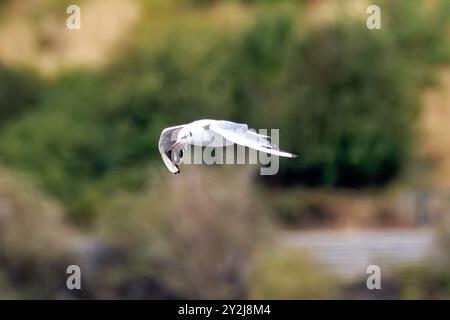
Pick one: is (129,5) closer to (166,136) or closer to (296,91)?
(296,91)

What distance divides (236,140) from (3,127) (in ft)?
61.6

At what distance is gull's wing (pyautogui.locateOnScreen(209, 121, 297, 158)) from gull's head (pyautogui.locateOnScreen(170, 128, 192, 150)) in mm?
150

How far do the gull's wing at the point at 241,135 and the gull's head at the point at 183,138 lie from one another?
0.15m

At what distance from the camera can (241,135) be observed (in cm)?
918

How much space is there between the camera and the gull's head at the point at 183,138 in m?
9.27

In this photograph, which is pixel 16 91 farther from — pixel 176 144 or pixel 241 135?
pixel 241 135

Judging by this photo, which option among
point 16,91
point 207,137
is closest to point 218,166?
point 16,91

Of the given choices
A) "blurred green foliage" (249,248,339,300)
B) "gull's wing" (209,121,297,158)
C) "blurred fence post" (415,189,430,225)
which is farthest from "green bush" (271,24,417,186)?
"gull's wing" (209,121,297,158)

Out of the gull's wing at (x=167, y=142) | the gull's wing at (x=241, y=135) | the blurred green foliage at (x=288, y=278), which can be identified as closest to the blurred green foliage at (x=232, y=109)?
the blurred green foliage at (x=288, y=278)

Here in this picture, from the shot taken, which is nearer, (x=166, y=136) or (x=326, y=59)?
(x=166, y=136)

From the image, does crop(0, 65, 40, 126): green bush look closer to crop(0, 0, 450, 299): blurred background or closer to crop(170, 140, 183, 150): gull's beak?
crop(0, 0, 450, 299): blurred background

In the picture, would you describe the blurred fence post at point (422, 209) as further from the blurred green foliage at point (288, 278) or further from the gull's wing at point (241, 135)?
the gull's wing at point (241, 135)

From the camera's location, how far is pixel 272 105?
27391 mm
